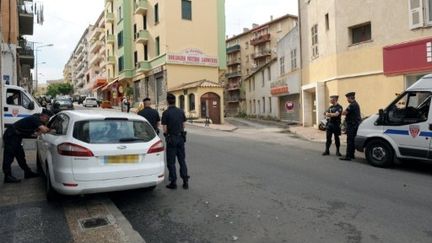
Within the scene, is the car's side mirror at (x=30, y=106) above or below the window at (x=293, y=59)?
below

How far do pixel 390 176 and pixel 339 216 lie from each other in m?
3.73

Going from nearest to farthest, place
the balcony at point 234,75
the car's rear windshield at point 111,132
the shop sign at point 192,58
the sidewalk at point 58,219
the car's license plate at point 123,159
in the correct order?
1. the sidewalk at point 58,219
2. the car's license plate at point 123,159
3. the car's rear windshield at point 111,132
4. the shop sign at point 192,58
5. the balcony at point 234,75

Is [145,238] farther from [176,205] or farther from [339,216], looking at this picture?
[339,216]

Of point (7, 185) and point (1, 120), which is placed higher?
point (1, 120)

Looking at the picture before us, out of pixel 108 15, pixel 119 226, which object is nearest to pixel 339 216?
pixel 119 226

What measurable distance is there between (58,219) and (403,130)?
791 centimetres

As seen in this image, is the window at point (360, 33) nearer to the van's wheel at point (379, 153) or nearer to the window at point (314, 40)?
the window at point (314, 40)

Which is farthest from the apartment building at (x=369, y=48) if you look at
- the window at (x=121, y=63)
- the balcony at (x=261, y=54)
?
the balcony at (x=261, y=54)

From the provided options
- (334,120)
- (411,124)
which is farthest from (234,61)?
(411,124)

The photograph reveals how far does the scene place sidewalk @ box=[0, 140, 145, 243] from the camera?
4.88 meters

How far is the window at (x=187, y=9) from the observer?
117 ft

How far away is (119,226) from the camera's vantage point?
520 cm

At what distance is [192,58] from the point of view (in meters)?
36.1

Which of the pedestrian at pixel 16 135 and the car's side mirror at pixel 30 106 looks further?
the car's side mirror at pixel 30 106
